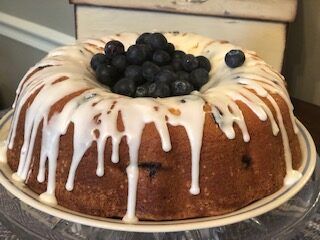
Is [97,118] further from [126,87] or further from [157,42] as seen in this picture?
[157,42]

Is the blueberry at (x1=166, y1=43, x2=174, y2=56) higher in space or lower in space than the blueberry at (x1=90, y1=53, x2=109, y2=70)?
higher

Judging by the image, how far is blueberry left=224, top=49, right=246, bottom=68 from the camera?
91cm

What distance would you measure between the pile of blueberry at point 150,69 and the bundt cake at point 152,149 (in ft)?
0.03

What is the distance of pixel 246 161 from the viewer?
812mm

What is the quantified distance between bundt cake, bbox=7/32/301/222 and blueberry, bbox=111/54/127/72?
0.18ft

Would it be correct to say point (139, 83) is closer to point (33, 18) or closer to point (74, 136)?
point (74, 136)

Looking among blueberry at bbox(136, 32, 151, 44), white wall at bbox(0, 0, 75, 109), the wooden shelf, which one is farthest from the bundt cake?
white wall at bbox(0, 0, 75, 109)

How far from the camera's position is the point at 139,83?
34.1 inches

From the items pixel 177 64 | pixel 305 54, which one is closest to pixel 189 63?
pixel 177 64

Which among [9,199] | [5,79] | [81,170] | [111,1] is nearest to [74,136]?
[81,170]

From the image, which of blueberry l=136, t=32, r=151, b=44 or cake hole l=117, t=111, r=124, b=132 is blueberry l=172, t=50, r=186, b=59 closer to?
blueberry l=136, t=32, r=151, b=44

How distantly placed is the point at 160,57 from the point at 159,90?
0.08m

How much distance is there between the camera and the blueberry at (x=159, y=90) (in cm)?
83

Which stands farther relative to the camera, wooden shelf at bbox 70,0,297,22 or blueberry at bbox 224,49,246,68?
wooden shelf at bbox 70,0,297,22
